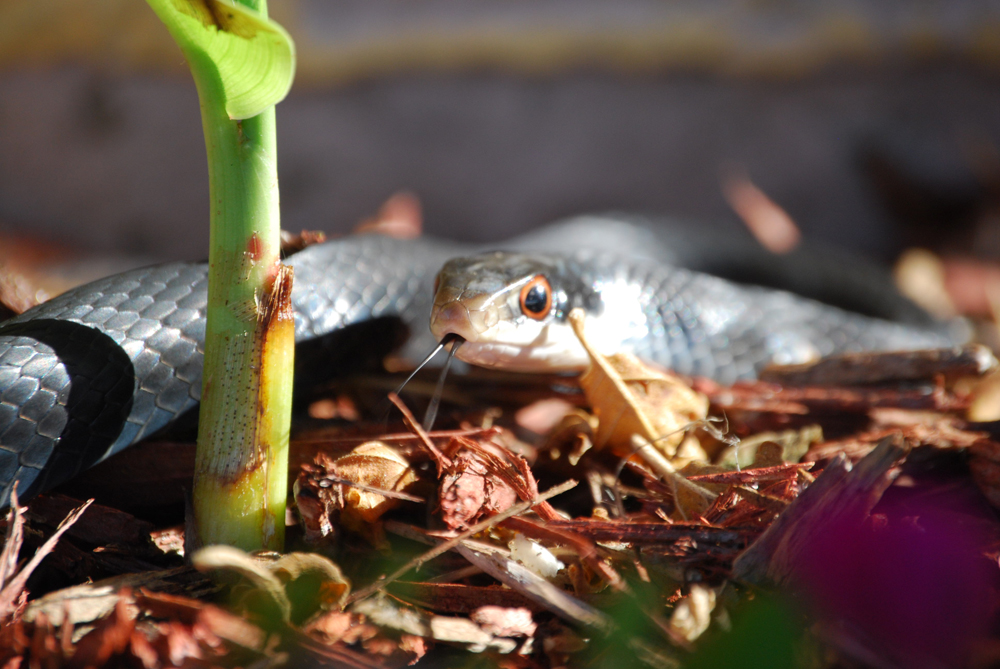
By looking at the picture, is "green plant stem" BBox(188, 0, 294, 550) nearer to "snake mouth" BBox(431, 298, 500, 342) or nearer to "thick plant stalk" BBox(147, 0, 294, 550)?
"thick plant stalk" BBox(147, 0, 294, 550)

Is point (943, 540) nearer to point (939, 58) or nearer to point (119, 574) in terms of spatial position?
point (119, 574)

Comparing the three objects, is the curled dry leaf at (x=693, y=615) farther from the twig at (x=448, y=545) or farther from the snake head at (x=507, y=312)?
the snake head at (x=507, y=312)

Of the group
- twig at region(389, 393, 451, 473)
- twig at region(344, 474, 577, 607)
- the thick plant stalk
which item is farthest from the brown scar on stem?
twig at region(344, 474, 577, 607)

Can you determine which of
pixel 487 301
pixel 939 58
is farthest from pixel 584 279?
pixel 939 58

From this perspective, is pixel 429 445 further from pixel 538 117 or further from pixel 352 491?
pixel 538 117

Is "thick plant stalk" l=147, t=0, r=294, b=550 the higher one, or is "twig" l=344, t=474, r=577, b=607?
"thick plant stalk" l=147, t=0, r=294, b=550

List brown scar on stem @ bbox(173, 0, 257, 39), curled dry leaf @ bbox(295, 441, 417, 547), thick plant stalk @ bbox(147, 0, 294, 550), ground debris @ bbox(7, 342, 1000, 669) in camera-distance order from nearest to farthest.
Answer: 1. brown scar on stem @ bbox(173, 0, 257, 39)
2. ground debris @ bbox(7, 342, 1000, 669)
3. thick plant stalk @ bbox(147, 0, 294, 550)
4. curled dry leaf @ bbox(295, 441, 417, 547)
